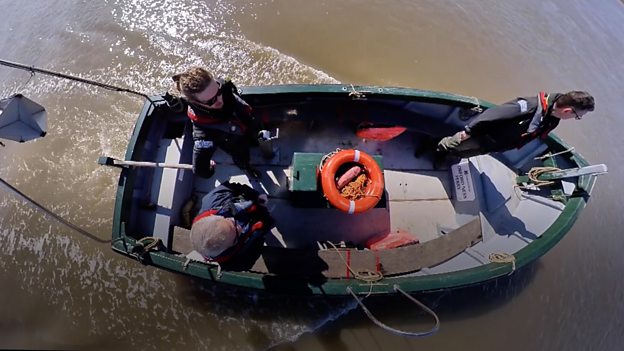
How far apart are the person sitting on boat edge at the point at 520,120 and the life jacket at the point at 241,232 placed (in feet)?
7.71

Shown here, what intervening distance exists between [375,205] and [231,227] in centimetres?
154

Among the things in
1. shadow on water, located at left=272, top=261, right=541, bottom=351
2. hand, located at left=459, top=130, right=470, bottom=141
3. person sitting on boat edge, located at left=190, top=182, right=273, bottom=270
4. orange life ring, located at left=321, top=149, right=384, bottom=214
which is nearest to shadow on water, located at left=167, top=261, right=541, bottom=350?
shadow on water, located at left=272, top=261, right=541, bottom=351

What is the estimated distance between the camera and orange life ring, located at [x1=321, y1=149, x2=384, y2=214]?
346 cm

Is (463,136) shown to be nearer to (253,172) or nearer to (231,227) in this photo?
(253,172)

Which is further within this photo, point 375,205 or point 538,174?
point 538,174

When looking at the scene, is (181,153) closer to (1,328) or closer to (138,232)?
(138,232)

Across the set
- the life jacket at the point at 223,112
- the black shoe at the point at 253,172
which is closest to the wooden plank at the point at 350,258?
the black shoe at the point at 253,172

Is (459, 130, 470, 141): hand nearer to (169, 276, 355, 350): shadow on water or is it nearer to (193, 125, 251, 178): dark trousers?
(193, 125, 251, 178): dark trousers

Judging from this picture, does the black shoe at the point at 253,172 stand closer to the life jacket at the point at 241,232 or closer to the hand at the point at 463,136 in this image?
the life jacket at the point at 241,232

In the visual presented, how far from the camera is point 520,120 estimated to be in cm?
367

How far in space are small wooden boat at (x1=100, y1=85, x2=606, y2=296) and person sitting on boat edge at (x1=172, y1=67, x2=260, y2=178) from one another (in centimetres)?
36

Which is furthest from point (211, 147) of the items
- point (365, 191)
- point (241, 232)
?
point (365, 191)

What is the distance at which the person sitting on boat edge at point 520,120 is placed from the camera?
3.32 m

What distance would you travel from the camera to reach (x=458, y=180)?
4.60 meters
